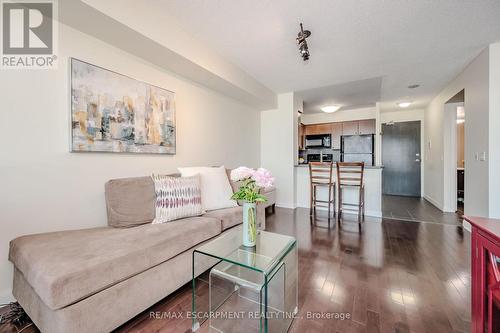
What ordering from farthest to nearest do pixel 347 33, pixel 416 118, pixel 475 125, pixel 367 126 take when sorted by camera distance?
1. pixel 416 118
2. pixel 367 126
3. pixel 475 125
4. pixel 347 33

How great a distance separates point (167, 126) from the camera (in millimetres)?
2496

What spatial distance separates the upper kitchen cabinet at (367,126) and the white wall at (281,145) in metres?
2.38

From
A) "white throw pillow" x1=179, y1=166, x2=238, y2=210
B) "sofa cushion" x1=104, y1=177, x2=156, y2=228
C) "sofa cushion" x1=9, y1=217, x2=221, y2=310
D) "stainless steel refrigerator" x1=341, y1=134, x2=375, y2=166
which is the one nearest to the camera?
"sofa cushion" x1=9, y1=217, x2=221, y2=310

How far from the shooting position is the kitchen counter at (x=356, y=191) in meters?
3.74

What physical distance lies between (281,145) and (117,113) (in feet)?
10.2

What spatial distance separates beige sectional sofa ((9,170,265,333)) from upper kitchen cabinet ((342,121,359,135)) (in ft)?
16.8

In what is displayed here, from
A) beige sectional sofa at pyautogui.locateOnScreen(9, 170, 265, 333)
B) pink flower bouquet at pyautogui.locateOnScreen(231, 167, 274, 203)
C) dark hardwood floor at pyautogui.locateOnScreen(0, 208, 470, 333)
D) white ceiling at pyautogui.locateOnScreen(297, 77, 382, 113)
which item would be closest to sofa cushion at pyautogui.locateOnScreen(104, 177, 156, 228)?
beige sectional sofa at pyautogui.locateOnScreen(9, 170, 265, 333)

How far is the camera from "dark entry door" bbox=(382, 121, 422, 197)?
561cm

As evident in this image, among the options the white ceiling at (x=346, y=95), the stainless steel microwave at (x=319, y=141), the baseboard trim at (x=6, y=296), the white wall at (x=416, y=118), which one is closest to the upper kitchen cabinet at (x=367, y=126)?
the white ceiling at (x=346, y=95)

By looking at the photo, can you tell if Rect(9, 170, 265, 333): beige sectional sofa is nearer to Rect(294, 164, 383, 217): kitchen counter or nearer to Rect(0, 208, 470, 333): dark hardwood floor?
Rect(0, 208, 470, 333): dark hardwood floor

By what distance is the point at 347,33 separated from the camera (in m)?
2.29

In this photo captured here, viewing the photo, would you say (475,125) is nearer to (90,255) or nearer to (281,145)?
(281,145)
